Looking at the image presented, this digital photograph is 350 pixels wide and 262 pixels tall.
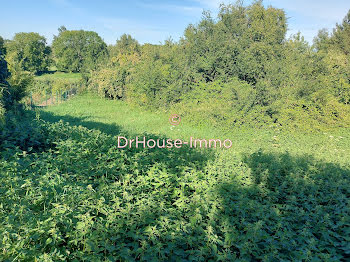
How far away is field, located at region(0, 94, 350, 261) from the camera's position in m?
2.41

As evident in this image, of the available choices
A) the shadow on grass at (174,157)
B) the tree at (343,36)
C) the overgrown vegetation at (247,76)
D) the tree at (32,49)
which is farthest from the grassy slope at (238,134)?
the tree at (32,49)

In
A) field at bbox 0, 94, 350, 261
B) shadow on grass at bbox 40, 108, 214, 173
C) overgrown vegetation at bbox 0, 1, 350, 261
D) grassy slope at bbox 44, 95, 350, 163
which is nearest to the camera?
field at bbox 0, 94, 350, 261

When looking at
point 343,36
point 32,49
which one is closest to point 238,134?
point 343,36

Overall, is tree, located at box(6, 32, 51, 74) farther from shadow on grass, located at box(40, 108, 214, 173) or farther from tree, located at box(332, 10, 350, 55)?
shadow on grass, located at box(40, 108, 214, 173)

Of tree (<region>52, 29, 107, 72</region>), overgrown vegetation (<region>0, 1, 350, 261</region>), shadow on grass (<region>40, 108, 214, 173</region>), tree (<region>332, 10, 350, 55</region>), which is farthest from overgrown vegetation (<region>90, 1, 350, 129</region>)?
tree (<region>52, 29, 107, 72</region>)

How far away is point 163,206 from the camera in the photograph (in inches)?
124

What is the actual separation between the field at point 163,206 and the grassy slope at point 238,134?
131 cm

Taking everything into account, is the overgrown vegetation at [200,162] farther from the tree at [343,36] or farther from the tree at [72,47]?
the tree at [72,47]

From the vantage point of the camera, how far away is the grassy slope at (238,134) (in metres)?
7.15

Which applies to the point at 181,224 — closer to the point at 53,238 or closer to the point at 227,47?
the point at 53,238

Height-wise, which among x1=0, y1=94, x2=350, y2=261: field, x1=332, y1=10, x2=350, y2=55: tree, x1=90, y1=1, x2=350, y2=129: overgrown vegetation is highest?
x1=332, y1=10, x2=350, y2=55: tree

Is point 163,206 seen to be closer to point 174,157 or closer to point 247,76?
point 174,157

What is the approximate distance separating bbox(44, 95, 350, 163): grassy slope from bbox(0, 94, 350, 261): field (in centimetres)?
131

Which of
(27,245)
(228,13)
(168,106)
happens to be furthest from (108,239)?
(228,13)
